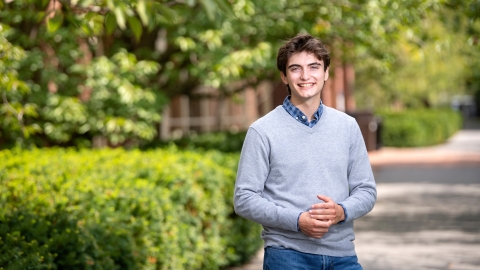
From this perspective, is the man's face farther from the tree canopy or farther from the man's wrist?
the tree canopy

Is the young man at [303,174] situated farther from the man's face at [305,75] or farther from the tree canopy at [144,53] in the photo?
the tree canopy at [144,53]

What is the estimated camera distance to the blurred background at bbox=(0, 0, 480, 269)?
5.27 meters

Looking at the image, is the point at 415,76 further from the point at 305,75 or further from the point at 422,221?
the point at 305,75

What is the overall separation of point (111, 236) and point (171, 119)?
13.6 m

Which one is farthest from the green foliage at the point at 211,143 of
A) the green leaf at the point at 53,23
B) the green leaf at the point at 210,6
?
the green leaf at the point at 210,6

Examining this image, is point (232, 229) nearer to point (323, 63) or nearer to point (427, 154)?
point (323, 63)

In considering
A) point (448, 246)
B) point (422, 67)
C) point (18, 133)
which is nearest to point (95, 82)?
point (18, 133)

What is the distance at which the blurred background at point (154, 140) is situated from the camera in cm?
527

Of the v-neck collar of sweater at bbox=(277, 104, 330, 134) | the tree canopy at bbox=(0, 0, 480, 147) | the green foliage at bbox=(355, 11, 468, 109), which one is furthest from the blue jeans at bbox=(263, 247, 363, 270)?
the green foliage at bbox=(355, 11, 468, 109)

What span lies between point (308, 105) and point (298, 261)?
2.19 feet

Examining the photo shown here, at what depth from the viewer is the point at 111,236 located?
543 centimetres

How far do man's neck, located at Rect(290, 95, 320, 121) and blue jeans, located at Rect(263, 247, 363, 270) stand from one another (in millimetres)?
585

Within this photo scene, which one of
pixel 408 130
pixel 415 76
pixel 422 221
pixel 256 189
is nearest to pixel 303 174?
pixel 256 189

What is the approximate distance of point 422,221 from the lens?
1157 cm
